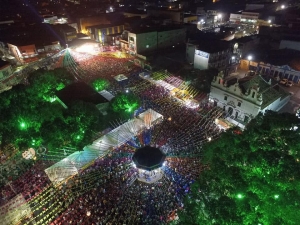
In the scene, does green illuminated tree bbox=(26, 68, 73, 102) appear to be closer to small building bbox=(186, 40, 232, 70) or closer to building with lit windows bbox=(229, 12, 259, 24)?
small building bbox=(186, 40, 232, 70)

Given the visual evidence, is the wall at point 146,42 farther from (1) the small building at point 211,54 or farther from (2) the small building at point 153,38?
(1) the small building at point 211,54

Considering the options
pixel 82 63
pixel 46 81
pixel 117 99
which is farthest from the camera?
pixel 82 63

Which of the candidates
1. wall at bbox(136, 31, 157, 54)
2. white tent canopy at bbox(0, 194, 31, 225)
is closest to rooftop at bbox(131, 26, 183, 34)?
wall at bbox(136, 31, 157, 54)

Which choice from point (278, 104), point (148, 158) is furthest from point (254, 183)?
point (278, 104)

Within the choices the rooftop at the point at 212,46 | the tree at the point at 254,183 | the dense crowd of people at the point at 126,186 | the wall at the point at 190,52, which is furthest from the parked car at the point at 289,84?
the tree at the point at 254,183

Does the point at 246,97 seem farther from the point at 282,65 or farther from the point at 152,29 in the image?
the point at 152,29

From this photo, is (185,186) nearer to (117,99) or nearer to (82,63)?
(117,99)

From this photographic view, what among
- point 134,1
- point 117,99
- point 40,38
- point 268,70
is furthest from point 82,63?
point 134,1
